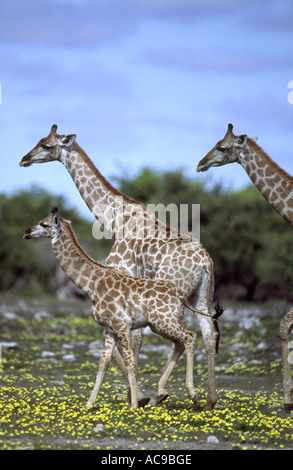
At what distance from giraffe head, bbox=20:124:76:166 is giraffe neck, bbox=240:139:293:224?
3.01 meters

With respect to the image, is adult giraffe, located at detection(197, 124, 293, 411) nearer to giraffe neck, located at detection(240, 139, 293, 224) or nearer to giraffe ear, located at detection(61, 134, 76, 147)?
giraffe neck, located at detection(240, 139, 293, 224)

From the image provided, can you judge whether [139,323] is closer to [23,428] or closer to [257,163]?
[23,428]

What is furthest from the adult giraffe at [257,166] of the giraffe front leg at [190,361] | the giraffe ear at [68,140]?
the giraffe front leg at [190,361]

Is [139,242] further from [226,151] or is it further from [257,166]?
[257,166]

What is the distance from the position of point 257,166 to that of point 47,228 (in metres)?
3.58

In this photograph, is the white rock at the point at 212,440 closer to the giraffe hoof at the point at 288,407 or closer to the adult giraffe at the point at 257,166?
the giraffe hoof at the point at 288,407

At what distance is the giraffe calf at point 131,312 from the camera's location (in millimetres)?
10320

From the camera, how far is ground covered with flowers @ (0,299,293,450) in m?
8.95

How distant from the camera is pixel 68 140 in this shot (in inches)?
503

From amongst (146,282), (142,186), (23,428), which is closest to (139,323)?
(146,282)

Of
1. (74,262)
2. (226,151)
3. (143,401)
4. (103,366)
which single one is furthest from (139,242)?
(143,401)

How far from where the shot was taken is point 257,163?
12.2 m

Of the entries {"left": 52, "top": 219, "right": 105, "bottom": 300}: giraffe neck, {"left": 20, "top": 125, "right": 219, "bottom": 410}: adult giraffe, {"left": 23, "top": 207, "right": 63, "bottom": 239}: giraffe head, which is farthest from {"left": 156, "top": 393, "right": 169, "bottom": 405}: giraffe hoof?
{"left": 23, "top": 207, "right": 63, "bottom": 239}: giraffe head

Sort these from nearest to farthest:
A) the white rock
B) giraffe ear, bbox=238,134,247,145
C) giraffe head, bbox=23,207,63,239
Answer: the white rock → giraffe head, bbox=23,207,63,239 → giraffe ear, bbox=238,134,247,145
